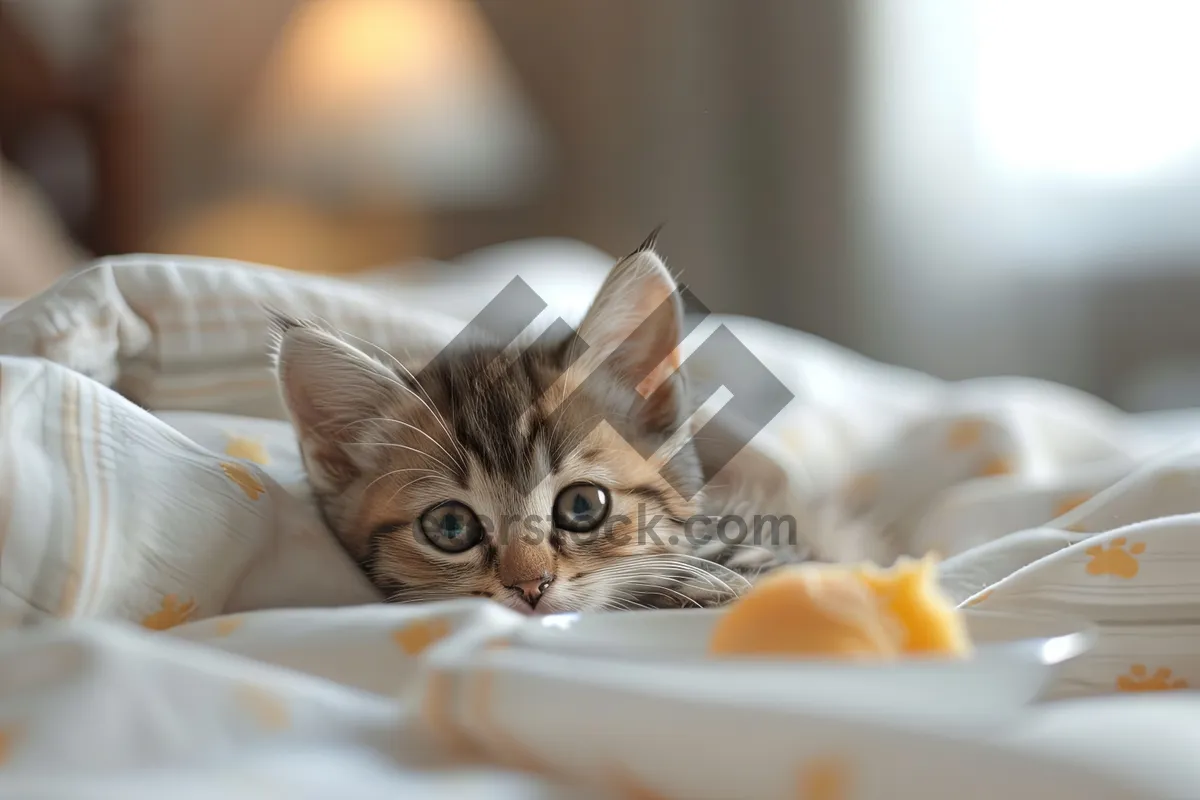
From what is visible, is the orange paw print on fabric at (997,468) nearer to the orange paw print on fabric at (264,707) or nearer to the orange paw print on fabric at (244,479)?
the orange paw print on fabric at (244,479)

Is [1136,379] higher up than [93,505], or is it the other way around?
[1136,379]

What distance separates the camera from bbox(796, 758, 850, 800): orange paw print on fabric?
0.46 meters

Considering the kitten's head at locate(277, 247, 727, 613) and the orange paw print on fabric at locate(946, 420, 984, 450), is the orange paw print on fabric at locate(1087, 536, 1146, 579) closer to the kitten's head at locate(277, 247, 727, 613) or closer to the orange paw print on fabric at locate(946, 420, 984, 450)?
the kitten's head at locate(277, 247, 727, 613)

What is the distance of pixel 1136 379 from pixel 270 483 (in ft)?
8.67

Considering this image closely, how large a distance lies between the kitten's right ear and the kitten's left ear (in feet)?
0.70

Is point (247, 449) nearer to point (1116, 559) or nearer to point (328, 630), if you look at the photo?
point (328, 630)

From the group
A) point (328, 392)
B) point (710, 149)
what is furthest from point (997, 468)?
point (710, 149)

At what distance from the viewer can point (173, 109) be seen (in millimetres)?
3184

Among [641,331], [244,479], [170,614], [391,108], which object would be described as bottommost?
[170,614]

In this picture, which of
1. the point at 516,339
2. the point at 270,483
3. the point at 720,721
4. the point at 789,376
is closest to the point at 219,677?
the point at 720,721

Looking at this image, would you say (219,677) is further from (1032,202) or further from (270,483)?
(1032,202)

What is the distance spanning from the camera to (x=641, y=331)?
1070 mm

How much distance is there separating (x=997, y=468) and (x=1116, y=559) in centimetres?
58

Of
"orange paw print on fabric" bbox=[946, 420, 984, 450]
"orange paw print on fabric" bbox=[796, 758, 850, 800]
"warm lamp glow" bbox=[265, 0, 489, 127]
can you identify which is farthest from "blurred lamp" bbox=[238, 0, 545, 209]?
"orange paw print on fabric" bbox=[796, 758, 850, 800]
